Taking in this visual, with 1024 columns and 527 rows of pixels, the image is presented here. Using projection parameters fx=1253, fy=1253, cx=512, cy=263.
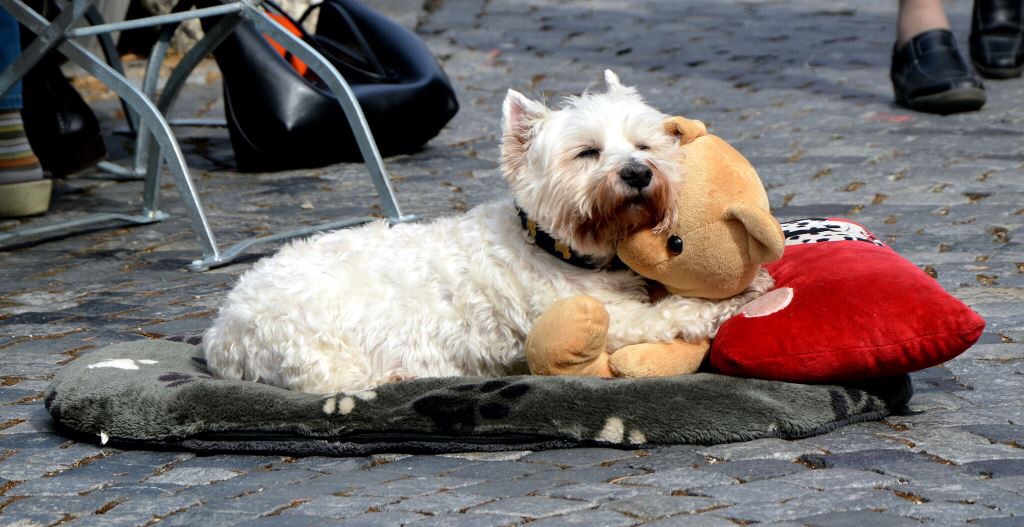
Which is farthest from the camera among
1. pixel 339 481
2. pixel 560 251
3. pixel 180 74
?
pixel 180 74

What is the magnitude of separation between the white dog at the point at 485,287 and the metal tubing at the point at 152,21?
2.38 metres

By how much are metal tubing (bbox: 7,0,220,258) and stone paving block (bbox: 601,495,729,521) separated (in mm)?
3312

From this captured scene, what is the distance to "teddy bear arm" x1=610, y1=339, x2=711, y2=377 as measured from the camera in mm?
3533

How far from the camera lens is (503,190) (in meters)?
7.05

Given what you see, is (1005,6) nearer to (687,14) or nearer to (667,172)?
(687,14)

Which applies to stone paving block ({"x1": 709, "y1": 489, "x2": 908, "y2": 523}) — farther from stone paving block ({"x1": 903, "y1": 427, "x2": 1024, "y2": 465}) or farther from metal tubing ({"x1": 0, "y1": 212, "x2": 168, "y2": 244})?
metal tubing ({"x1": 0, "y1": 212, "x2": 168, "y2": 244})

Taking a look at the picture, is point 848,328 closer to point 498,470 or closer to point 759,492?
point 759,492

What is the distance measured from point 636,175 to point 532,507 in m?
0.99

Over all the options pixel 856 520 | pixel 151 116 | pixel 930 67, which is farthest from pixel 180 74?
pixel 856 520

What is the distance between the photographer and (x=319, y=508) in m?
3.03

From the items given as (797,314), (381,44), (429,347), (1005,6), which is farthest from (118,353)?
(1005,6)

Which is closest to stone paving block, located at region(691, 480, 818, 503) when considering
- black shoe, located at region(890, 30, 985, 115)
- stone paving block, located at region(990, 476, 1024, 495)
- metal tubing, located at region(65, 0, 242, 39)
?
stone paving block, located at region(990, 476, 1024, 495)

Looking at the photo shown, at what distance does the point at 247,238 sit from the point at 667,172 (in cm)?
334

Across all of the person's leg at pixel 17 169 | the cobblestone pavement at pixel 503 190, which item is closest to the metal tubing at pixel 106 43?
the cobblestone pavement at pixel 503 190
